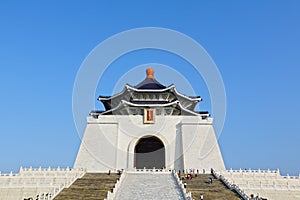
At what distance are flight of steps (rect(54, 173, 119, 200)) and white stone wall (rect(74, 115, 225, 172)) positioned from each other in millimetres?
5755

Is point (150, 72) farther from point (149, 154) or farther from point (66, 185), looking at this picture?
point (66, 185)

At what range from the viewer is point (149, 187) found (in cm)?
2131

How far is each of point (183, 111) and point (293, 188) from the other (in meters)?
13.9

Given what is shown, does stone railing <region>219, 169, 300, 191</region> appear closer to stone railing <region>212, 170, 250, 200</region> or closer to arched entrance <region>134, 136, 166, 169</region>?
stone railing <region>212, 170, 250, 200</region>

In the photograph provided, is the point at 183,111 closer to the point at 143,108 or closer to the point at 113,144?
the point at 143,108

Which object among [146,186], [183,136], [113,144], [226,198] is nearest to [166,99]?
[183,136]

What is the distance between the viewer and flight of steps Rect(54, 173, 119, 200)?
60.3 ft

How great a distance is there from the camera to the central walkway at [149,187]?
1889 cm

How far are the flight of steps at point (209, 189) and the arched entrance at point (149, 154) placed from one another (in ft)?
35.2

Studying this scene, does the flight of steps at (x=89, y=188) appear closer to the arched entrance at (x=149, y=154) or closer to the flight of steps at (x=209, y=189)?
the flight of steps at (x=209, y=189)

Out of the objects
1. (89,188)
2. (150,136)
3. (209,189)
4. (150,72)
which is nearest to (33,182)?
(89,188)

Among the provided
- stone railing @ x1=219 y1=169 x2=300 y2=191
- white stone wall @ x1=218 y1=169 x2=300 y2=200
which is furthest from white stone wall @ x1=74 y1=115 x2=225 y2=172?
white stone wall @ x1=218 y1=169 x2=300 y2=200

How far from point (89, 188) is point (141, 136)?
1292cm

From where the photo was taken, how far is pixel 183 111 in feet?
112
